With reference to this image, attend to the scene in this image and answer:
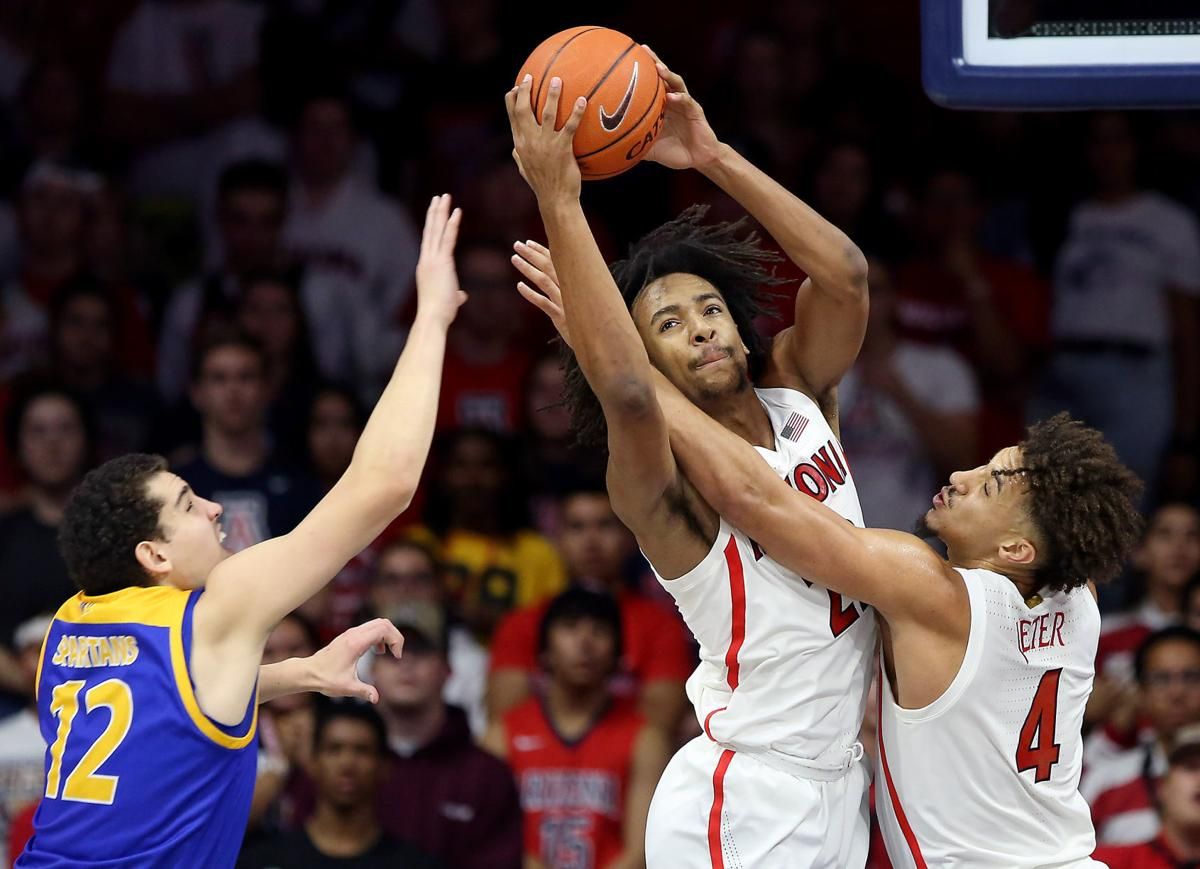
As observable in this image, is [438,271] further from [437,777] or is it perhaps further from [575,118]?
[437,777]

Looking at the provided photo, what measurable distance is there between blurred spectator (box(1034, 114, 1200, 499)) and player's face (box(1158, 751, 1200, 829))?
202 cm

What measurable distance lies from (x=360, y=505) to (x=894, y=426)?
4185 millimetres

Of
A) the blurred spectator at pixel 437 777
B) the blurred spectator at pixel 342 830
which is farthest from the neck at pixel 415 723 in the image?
the blurred spectator at pixel 342 830

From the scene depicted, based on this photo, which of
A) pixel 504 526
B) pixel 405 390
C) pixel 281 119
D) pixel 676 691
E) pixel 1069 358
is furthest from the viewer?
pixel 281 119

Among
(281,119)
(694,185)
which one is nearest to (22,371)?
(281,119)

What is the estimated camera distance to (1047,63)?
4.28 meters

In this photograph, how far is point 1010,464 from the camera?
4.18 metres

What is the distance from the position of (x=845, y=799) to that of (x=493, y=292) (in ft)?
13.2

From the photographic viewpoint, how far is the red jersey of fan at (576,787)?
20.9 feet

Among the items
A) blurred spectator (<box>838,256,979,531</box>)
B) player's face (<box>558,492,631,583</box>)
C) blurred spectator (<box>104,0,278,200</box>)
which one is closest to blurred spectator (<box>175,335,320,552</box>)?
player's face (<box>558,492,631,583</box>)

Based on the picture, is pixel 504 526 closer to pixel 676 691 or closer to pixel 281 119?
pixel 676 691

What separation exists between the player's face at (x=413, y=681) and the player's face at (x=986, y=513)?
2.72 meters

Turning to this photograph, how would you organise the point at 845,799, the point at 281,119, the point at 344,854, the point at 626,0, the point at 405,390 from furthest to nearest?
the point at 626,0 < the point at 281,119 < the point at 344,854 < the point at 845,799 < the point at 405,390

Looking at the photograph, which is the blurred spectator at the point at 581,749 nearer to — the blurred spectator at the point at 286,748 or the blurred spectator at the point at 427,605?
the blurred spectator at the point at 427,605
